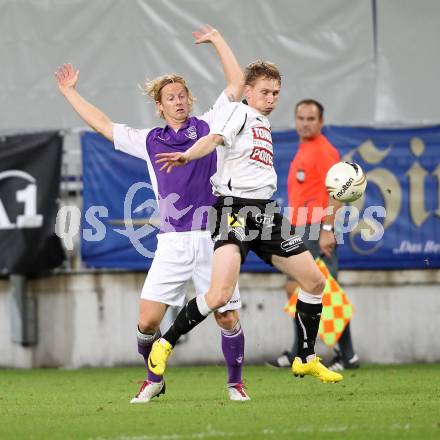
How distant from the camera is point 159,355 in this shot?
26.2 feet

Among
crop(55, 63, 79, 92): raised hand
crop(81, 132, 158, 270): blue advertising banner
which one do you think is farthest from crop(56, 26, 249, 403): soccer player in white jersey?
crop(81, 132, 158, 270): blue advertising banner

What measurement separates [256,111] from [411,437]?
2.86 m

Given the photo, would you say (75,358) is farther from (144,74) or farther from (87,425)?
(87,425)

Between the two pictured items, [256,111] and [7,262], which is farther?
[7,262]

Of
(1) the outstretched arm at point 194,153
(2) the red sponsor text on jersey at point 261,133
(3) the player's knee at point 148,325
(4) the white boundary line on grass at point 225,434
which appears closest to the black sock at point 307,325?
(3) the player's knee at point 148,325

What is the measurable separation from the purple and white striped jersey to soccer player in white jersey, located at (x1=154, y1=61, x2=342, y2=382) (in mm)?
132

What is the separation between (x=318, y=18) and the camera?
13.7 m

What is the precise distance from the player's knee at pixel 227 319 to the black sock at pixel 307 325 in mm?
503

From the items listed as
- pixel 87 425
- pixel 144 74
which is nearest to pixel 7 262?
pixel 144 74

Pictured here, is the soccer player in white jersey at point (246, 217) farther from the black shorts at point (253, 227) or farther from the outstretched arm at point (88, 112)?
the outstretched arm at point (88, 112)

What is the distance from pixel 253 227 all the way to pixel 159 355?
3.27 ft

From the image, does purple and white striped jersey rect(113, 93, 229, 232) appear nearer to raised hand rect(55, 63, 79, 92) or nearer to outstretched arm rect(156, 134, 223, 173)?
outstretched arm rect(156, 134, 223, 173)

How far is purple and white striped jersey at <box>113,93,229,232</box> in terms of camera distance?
8289 millimetres

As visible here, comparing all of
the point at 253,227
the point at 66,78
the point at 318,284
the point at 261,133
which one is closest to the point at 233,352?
the point at 318,284
